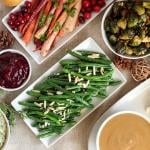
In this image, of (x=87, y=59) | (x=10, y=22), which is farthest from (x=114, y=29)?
(x=10, y=22)

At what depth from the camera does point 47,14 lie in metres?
1.83

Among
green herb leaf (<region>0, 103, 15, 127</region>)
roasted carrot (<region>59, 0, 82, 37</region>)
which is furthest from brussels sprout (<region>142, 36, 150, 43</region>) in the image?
green herb leaf (<region>0, 103, 15, 127</region>)

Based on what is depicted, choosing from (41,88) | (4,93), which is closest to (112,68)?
(41,88)

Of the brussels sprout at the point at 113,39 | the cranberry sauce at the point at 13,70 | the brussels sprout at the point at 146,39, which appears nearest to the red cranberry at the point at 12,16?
the cranberry sauce at the point at 13,70

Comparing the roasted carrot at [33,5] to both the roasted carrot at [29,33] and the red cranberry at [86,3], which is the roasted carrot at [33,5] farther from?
the red cranberry at [86,3]

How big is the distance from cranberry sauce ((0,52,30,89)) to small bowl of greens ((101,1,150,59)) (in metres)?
0.28

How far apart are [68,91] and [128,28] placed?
0.29m

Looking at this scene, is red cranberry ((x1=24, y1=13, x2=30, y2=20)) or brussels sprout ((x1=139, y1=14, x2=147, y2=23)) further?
red cranberry ((x1=24, y1=13, x2=30, y2=20))

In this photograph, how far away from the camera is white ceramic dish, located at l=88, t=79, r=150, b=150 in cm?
182

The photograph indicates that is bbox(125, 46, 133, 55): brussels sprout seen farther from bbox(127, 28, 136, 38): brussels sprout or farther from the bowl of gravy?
the bowl of gravy

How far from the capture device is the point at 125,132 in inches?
69.6

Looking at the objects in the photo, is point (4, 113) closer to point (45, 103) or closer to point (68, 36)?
point (45, 103)

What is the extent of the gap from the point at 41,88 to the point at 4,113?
15 cm

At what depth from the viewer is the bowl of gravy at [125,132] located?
1.76 meters
